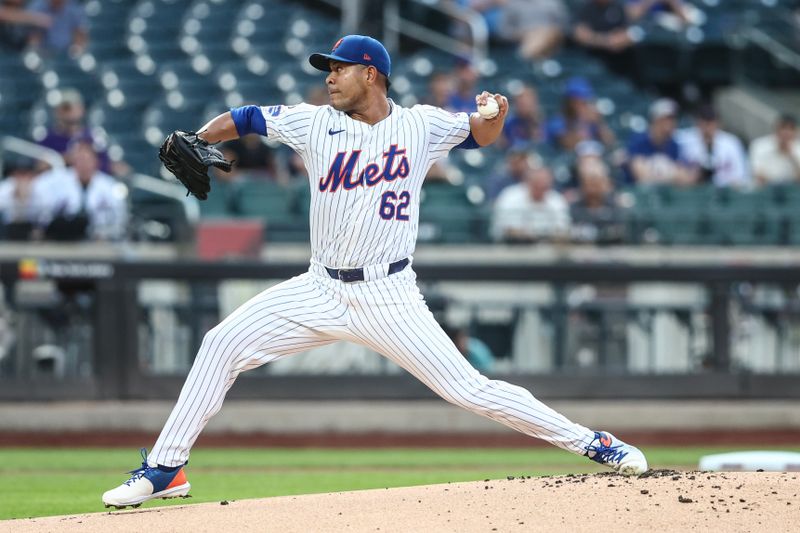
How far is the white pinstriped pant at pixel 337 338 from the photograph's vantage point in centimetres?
563

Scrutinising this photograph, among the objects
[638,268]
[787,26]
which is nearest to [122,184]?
[638,268]

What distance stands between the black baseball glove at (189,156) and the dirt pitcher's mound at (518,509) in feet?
4.44

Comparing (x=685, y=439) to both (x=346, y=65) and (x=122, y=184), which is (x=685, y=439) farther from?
(x=346, y=65)

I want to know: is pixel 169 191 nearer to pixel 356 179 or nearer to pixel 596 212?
pixel 596 212

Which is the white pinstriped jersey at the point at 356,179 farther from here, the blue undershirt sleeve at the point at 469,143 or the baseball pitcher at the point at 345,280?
the blue undershirt sleeve at the point at 469,143

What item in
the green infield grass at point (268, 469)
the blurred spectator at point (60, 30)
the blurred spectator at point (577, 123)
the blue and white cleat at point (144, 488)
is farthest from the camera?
the blurred spectator at point (60, 30)

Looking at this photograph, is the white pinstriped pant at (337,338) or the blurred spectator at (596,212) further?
the blurred spectator at (596,212)

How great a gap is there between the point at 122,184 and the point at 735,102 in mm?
A: 7433

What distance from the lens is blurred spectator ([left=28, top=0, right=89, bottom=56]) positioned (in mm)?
15352

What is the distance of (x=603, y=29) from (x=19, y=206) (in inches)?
293

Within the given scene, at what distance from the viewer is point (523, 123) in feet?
43.9

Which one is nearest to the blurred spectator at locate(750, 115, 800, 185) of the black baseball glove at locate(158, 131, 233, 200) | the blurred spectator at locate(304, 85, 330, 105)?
the blurred spectator at locate(304, 85, 330, 105)

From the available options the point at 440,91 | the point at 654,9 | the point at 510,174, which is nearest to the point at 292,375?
the point at 510,174

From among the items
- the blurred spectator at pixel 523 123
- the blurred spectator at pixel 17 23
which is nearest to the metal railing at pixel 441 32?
the blurred spectator at pixel 523 123
